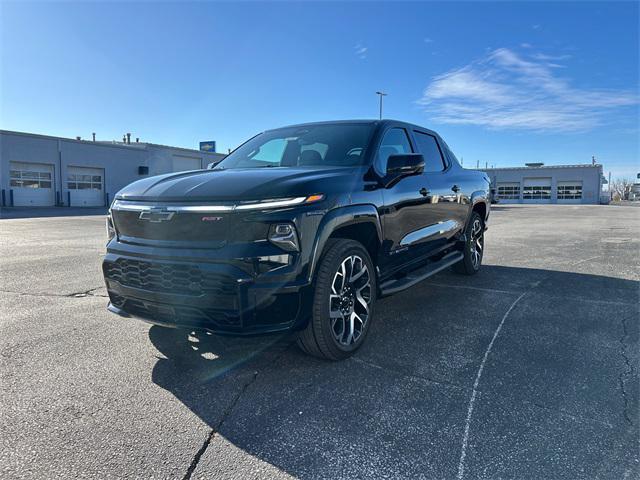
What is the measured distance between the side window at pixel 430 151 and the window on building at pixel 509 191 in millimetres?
60520

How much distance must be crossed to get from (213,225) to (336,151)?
1.58 metres

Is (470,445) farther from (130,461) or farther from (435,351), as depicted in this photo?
(130,461)

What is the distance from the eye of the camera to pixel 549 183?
191 feet

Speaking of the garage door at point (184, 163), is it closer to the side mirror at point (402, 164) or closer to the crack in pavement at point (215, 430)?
the side mirror at point (402, 164)

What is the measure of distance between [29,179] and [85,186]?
4.12 metres

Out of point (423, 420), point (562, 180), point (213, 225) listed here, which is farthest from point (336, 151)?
point (562, 180)

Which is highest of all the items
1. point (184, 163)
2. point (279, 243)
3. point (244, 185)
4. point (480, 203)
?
point (184, 163)

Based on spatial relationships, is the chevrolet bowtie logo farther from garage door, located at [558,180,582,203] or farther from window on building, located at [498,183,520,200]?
window on building, located at [498,183,520,200]

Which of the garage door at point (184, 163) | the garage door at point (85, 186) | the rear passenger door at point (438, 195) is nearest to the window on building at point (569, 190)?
the garage door at point (184, 163)

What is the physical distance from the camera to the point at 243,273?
2680 mm

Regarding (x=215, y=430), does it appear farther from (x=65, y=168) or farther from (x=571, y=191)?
(x=571, y=191)

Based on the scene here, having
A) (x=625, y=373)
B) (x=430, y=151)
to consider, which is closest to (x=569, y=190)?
(x=430, y=151)

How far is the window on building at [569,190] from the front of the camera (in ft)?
186

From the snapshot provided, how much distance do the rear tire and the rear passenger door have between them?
21.5 inches
